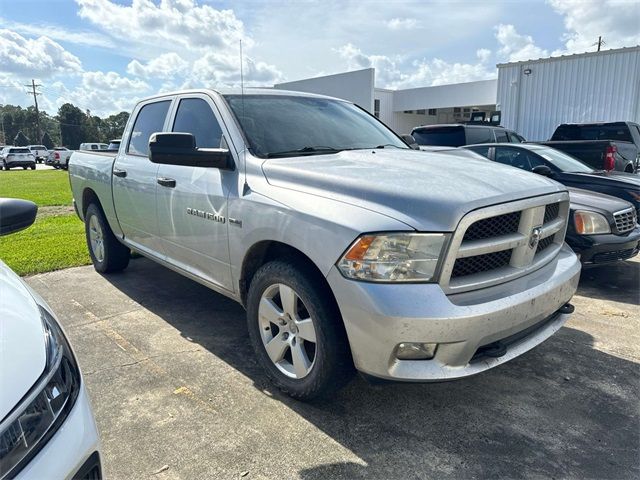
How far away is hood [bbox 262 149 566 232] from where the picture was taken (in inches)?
92.8

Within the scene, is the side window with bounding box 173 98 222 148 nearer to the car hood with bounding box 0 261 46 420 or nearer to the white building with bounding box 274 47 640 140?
the car hood with bounding box 0 261 46 420

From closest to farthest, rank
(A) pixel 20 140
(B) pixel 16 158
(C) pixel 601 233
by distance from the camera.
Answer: (C) pixel 601 233, (B) pixel 16 158, (A) pixel 20 140

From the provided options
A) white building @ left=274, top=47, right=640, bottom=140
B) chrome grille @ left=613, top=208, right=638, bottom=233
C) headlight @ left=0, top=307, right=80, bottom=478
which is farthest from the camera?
white building @ left=274, top=47, right=640, bottom=140

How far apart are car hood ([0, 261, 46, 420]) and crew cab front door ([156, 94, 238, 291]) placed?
65.1 inches

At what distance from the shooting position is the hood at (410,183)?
2.36 metres

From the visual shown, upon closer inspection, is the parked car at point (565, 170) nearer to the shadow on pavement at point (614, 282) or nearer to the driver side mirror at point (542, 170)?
the driver side mirror at point (542, 170)

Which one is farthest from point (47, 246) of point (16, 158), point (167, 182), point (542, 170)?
point (16, 158)

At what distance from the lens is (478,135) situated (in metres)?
11.8

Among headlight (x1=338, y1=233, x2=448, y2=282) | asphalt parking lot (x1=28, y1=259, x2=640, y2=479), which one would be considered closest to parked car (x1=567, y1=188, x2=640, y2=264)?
asphalt parking lot (x1=28, y1=259, x2=640, y2=479)

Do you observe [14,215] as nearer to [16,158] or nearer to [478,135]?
[478,135]

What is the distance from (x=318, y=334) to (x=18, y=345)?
145 cm

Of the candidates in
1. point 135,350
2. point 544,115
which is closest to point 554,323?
point 135,350

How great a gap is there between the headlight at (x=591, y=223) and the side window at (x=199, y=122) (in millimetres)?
3737

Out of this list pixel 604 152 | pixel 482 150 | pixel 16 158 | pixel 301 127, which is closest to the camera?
pixel 301 127
